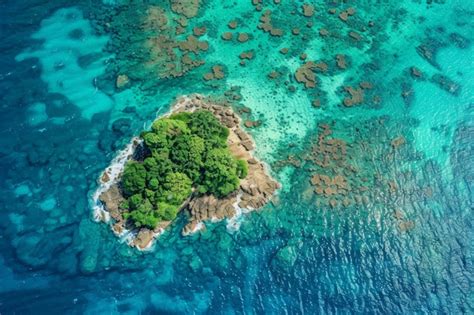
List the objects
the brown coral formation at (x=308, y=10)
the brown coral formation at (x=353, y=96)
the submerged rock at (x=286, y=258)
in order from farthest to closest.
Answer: the brown coral formation at (x=308, y=10), the brown coral formation at (x=353, y=96), the submerged rock at (x=286, y=258)

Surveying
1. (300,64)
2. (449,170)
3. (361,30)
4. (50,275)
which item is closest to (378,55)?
(361,30)

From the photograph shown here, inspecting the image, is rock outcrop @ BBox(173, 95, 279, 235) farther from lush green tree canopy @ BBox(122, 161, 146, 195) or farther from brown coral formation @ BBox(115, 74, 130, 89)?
brown coral formation @ BBox(115, 74, 130, 89)

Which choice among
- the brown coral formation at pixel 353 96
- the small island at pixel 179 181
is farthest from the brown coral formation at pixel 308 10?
the small island at pixel 179 181

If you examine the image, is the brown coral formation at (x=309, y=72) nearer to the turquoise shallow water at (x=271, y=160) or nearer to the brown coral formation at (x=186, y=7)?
the turquoise shallow water at (x=271, y=160)

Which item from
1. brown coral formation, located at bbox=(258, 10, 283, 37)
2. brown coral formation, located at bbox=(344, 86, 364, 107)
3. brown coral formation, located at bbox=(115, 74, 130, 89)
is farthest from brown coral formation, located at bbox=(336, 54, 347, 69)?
brown coral formation, located at bbox=(115, 74, 130, 89)

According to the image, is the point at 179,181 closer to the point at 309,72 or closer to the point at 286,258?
the point at 286,258
